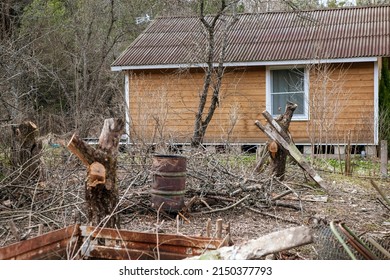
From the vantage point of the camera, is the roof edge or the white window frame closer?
the roof edge

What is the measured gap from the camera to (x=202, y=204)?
8.14 meters

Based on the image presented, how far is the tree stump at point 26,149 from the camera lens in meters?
8.02

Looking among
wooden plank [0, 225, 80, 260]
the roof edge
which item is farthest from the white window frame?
wooden plank [0, 225, 80, 260]

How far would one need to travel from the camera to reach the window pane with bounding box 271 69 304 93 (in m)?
17.0

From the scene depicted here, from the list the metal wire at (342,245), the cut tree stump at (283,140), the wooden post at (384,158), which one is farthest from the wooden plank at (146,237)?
the wooden post at (384,158)

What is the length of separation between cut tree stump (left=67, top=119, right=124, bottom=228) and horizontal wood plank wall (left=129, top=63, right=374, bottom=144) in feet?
29.1

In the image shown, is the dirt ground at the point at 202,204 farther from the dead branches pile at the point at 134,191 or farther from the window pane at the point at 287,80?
the window pane at the point at 287,80

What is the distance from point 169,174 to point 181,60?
10189 millimetres

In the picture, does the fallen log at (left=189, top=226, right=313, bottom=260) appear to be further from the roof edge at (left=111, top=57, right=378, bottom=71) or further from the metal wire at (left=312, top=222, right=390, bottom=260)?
the roof edge at (left=111, top=57, right=378, bottom=71)

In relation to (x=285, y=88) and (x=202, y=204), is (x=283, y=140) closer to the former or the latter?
(x=202, y=204)

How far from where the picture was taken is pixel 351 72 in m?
16.2

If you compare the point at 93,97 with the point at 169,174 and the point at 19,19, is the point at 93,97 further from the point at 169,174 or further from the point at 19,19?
the point at 169,174

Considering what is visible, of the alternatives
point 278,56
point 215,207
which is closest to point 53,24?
point 278,56

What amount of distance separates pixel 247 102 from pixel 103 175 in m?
12.0
